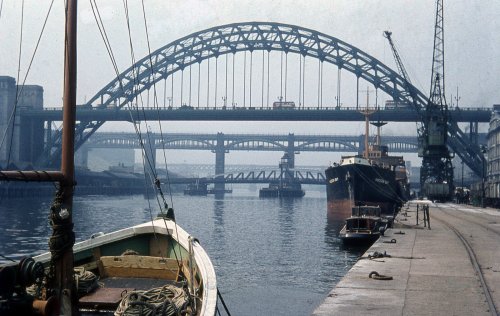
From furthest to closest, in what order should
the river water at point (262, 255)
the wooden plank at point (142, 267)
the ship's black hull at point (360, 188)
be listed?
the ship's black hull at point (360, 188) → the river water at point (262, 255) → the wooden plank at point (142, 267)

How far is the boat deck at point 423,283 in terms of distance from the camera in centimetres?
1191

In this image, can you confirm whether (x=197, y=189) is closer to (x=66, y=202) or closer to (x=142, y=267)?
(x=142, y=267)

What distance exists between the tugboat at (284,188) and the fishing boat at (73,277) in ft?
534

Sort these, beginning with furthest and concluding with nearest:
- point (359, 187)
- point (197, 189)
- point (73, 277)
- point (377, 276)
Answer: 1. point (197, 189)
2. point (359, 187)
3. point (377, 276)
4. point (73, 277)

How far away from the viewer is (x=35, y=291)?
950 centimetres

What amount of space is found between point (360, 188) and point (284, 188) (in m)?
117

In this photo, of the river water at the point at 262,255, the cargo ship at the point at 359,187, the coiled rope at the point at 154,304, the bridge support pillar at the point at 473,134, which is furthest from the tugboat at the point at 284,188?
the coiled rope at the point at 154,304

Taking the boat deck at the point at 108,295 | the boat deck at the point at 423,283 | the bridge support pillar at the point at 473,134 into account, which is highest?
the bridge support pillar at the point at 473,134

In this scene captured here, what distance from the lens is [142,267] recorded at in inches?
486

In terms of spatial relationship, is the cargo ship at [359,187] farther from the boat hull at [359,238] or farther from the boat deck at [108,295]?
the boat deck at [108,295]

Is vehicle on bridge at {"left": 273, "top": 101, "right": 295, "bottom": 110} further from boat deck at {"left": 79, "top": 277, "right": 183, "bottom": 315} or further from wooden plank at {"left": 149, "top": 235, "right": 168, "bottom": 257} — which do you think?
boat deck at {"left": 79, "top": 277, "right": 183, "bottom": 315}

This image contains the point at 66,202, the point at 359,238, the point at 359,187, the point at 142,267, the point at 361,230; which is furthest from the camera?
the point at 359,187

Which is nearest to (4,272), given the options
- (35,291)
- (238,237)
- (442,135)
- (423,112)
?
(35,291)

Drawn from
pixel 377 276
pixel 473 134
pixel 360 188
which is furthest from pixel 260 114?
pixel 377 276
